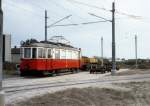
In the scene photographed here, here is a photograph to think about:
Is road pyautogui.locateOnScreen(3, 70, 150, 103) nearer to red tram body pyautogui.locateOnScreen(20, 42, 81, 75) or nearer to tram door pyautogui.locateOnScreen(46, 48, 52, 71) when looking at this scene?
red tram body pyautogui.locateOnScreen(20, 42, 81, 75)

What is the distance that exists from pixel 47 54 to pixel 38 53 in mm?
1132

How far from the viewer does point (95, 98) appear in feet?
62.7

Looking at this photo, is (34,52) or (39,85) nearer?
(39,85)

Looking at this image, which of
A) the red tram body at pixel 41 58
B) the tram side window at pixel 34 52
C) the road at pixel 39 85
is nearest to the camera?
the road at pixel 39 85

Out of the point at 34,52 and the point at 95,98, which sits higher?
the point at 34,52

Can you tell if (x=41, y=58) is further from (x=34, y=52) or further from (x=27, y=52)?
(x=27, y=52)

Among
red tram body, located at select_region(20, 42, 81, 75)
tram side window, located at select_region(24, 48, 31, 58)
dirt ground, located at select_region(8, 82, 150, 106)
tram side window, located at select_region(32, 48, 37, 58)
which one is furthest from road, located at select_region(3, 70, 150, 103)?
tram side window, located at select_region(24, 48, 31, 58)

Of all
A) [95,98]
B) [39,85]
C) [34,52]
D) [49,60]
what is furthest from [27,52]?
[95,98]

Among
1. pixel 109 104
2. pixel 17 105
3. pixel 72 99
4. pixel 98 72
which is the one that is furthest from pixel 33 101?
pixel 98 72

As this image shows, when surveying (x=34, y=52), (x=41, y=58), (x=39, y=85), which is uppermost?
(x=34, y=52)

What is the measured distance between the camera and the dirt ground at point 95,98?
16.5m

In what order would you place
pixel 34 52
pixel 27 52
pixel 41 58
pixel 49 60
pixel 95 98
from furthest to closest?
pixel 49 60 < pixel 27 52 < pixel 41 58 < pixel 34 52 < pixel 95 98

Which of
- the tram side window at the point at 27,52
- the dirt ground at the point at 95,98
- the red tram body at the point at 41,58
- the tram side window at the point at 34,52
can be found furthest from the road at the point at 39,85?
the tram side window at the point at 27,52

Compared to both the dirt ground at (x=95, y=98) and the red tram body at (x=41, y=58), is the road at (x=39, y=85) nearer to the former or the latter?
the dirt ground at (x=95, y=98)
